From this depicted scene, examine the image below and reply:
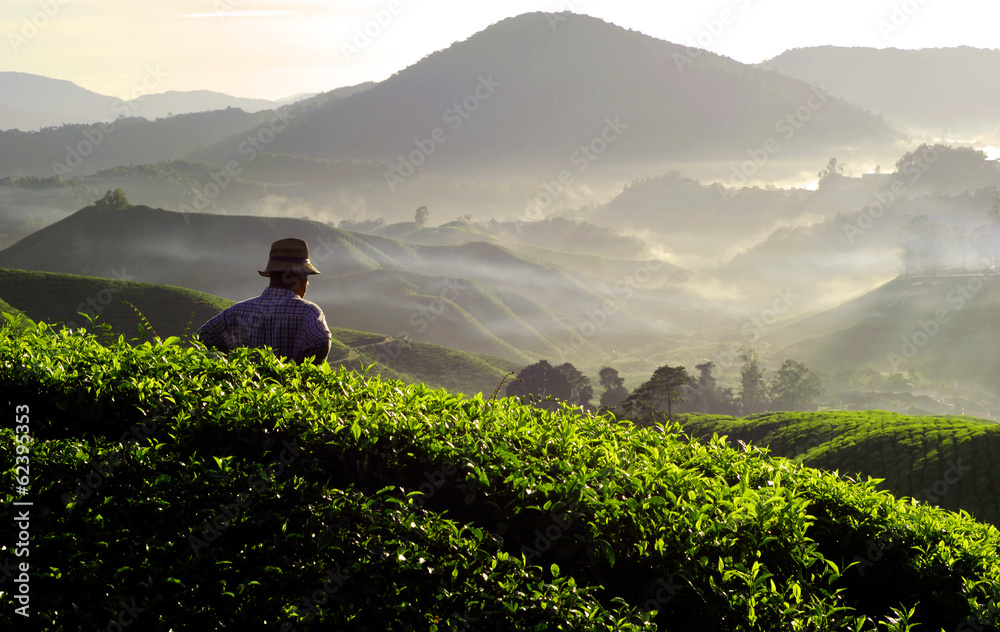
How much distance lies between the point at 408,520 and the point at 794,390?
16057cm

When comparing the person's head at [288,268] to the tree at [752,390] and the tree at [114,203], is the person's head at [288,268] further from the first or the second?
the tree at [114,203]

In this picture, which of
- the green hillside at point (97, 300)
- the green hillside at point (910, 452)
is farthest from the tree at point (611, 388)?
the green hillside at point (97, 300)

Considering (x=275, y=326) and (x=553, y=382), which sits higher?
(x=275, y=326)

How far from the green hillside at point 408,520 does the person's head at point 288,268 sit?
167cm

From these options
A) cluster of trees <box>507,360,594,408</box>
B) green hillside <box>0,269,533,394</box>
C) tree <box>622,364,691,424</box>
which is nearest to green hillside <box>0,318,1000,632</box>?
tree <box>622,364,691,424</box>

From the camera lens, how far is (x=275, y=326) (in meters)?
7.47

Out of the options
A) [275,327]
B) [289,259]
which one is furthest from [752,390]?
[275,327]

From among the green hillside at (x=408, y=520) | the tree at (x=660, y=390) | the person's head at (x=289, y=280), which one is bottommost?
the tree at (x=660, y=390)

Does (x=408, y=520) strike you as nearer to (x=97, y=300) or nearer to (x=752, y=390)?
(x=97, y=300)

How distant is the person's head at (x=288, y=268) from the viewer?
7.68 metres

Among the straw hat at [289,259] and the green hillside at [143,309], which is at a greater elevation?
the straw hat at [289,259]

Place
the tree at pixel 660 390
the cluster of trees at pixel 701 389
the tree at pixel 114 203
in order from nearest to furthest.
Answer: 1. the tree at pixel 660 390
2. the cluster of trees at pixel 701 389
3. the tree at pixel 114 203

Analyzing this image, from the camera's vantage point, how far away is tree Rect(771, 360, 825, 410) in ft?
485

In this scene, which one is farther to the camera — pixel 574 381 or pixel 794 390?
pixel 794 390
